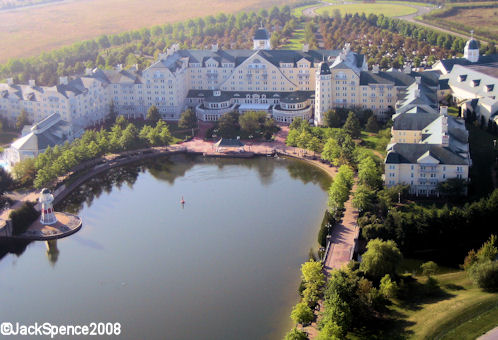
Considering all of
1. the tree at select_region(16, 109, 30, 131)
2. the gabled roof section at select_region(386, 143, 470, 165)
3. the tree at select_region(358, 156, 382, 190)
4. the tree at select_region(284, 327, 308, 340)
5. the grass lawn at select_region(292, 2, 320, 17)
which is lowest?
the tree at select_region(284, 327, 308, 340)

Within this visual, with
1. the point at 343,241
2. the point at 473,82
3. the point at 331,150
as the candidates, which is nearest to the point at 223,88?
the point at 331,150

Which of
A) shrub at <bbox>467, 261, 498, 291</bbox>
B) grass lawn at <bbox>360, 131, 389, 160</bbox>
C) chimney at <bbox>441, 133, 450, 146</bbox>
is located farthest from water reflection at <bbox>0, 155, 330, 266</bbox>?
shrub at <bbox>467, 261, 498, 291</bbox>

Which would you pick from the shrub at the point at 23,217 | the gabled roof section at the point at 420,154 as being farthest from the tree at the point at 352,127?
the shrub at the point at 23,217

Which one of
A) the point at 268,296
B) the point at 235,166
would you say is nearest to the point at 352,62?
the point at 235,166

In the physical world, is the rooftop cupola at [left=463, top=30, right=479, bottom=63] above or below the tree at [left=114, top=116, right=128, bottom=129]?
above

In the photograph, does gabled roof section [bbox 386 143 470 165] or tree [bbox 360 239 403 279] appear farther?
gabled roof section [bbox 386 143 470 165]

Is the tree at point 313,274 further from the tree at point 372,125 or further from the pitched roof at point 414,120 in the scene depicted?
the tree at point 372,125

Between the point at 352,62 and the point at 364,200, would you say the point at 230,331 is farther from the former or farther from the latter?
the point at 352,62

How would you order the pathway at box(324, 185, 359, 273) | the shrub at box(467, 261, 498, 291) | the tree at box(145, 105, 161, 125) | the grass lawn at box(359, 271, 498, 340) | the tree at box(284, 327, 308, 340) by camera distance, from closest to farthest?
the tree at box(284, 327, 308, 340) < the grass lawn at box(359, 271, 498, 340) < the shrub at box(467, 261, 498, 291) < the pathway at box(324, 185, 359, 273) < the tree at box(145, 105, 161, 125)

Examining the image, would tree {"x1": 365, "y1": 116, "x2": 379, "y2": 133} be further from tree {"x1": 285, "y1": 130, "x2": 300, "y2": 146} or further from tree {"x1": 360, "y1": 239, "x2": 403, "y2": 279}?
tree {"x1": 360, "y1": 239, "x2": 403, "y2": 279}
